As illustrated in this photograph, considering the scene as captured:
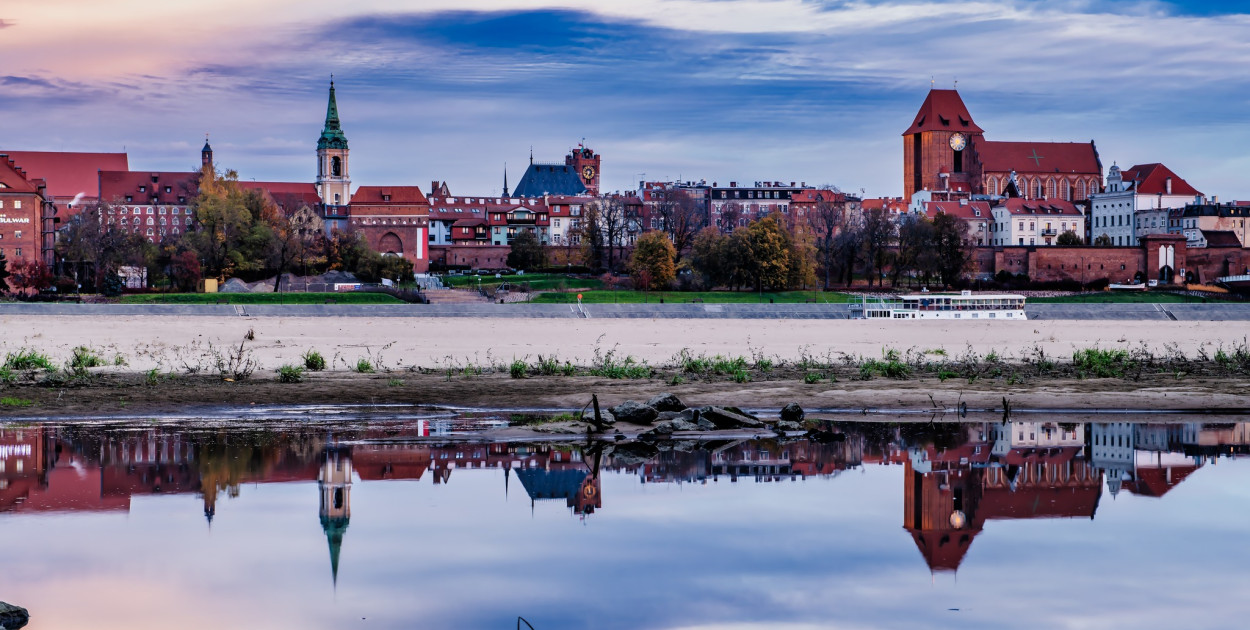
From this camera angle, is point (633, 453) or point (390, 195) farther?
point (390, 195)

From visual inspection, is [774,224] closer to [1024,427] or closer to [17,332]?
[17,332]

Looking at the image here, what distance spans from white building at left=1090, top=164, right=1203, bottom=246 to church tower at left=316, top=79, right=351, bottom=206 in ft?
223

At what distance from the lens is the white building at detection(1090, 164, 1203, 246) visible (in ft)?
381

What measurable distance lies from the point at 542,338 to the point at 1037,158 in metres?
106

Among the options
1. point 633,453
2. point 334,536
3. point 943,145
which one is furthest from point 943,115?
point 334,536

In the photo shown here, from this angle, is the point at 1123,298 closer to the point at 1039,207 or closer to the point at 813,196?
the point at 1039,207

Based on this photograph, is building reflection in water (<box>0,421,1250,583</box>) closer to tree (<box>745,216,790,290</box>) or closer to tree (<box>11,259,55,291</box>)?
tree (<box>745,216,790,290</box>)

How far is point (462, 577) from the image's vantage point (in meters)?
9.34

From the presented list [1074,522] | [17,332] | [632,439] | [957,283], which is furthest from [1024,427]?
[957,283]

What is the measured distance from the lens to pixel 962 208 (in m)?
A: 117

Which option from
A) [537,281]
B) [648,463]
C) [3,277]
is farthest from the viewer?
[537,281]

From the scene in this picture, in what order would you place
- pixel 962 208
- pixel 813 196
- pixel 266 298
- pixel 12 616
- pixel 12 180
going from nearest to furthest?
pixel 12 616
pixel 266 298
pixel 12 180
pixel 962 208
pixel 813 196

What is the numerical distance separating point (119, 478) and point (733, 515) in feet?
19.1

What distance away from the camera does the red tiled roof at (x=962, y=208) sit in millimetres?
113875
